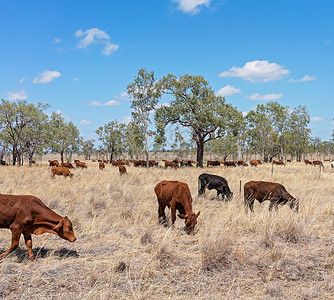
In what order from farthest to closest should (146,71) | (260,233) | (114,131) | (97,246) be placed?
(114,131) → (146,71) → (260,233) → (97,246)

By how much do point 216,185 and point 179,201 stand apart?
587cm

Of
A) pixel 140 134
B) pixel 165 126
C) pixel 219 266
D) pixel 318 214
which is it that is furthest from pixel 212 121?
pixel 219 266

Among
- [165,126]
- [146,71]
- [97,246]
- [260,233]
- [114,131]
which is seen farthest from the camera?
[114,131]

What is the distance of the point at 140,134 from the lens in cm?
3219

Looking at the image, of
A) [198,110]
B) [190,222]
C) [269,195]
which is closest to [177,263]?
[190,222]

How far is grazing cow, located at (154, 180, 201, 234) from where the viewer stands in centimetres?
722

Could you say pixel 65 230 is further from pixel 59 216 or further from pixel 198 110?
pixel 198 110

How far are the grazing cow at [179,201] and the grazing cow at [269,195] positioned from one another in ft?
11.5

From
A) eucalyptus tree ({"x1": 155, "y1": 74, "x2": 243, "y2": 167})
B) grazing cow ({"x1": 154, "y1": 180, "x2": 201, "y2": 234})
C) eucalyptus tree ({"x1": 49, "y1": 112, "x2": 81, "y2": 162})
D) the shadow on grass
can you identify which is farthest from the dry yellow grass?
eucalyptus tree ({"x1": 49, "y1": 112, "x2": 81, "y2": 162})

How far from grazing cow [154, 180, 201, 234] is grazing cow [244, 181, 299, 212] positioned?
11.5 feet

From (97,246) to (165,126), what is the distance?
2756 centimetres

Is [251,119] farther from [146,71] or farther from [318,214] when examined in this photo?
[318,214]

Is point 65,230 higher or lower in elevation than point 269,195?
lower

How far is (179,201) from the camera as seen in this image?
7621 millimetres
